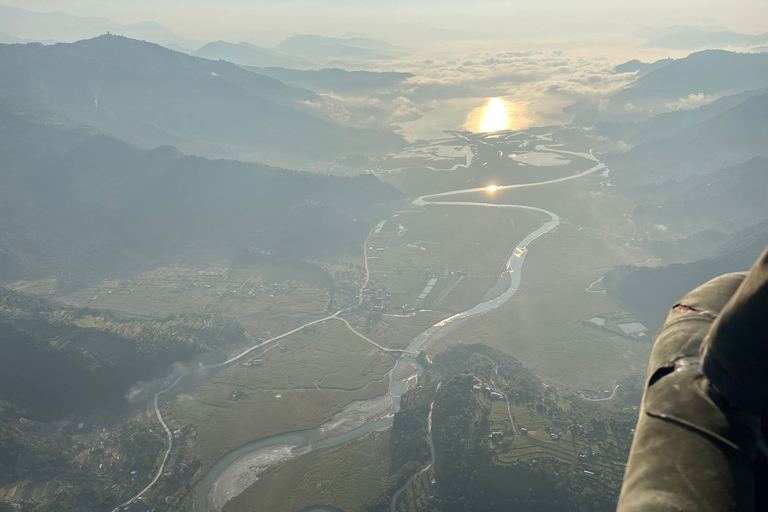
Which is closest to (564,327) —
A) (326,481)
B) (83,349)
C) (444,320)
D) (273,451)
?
(444,320)

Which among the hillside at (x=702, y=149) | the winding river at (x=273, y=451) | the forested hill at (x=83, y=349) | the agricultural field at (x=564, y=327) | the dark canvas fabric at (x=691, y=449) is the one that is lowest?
the winding river at (x=273, y=451)

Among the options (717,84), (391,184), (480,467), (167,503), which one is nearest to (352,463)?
(480,467)

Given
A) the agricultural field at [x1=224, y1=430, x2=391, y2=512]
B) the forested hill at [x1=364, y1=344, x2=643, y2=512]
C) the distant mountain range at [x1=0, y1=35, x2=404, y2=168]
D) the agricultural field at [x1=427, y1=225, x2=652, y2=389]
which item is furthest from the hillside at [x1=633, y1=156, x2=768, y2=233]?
the distant mountain range at [x1=0, y1=35, x2=404, y2=168]

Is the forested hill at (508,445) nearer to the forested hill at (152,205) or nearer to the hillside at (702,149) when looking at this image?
the forested hill at (152,205)

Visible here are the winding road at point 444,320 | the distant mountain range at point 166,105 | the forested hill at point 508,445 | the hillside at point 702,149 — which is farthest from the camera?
the distant mountain range at point 166,105

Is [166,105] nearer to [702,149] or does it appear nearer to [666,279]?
[702,149]

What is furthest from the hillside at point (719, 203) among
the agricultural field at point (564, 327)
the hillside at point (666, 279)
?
the hillside at point (666, 279)

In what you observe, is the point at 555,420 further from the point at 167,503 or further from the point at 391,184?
the point at 391,184

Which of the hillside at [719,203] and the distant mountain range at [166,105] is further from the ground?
the distant mountain range at [166,105]

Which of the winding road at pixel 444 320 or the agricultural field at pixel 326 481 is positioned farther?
the winding road at pixel 444 320
